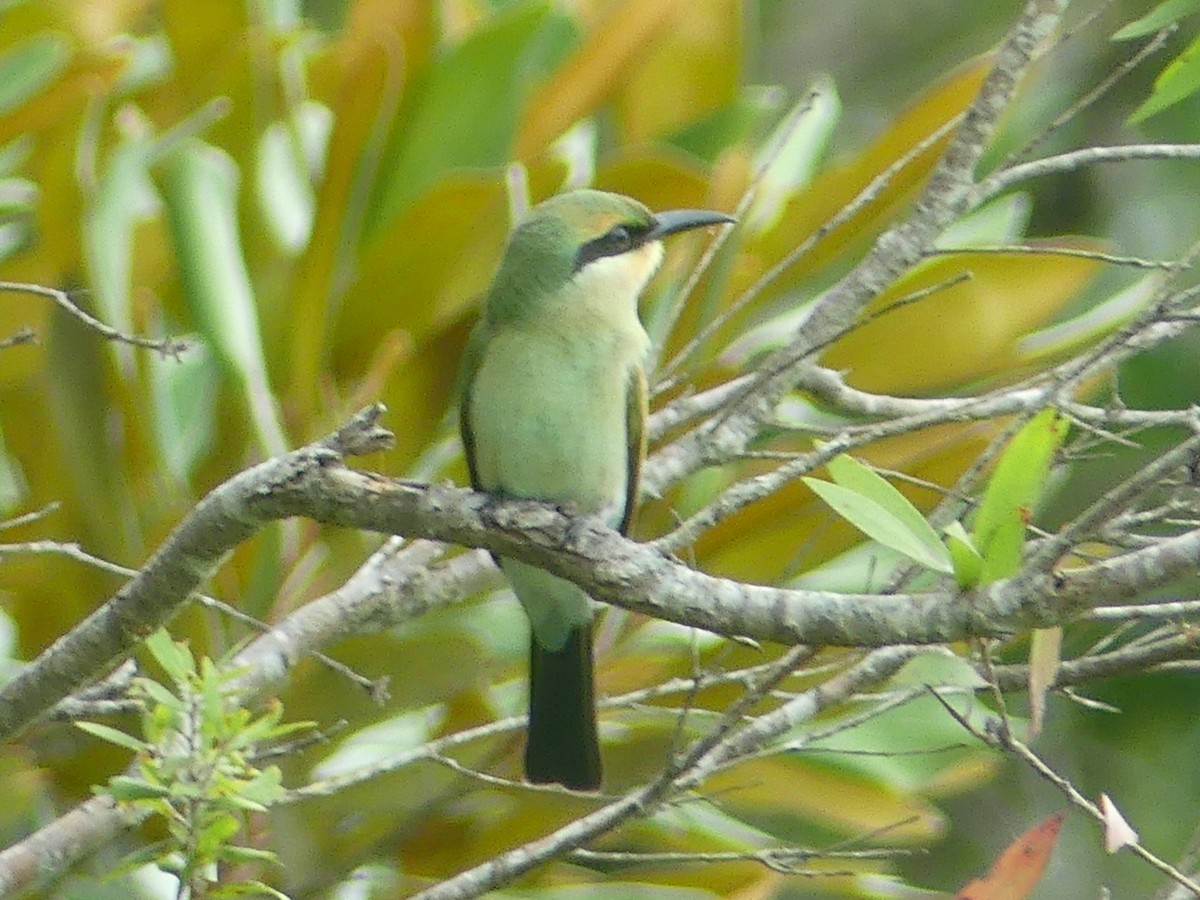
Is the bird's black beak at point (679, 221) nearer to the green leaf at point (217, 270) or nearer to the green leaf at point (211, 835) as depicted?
the green leaf at point (217, 270)

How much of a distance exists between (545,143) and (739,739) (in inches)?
60.6

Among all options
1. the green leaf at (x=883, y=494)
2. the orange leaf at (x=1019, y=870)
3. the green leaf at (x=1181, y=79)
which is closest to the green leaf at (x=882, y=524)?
the green leaf at (x=883, y=494)

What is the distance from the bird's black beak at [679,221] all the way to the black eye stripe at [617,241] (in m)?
0.01

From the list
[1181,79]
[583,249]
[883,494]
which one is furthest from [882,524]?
[583,249]

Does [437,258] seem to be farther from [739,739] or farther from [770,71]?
[770,71]

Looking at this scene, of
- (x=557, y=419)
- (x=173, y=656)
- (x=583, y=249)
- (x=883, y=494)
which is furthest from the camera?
(x=583, y=249)

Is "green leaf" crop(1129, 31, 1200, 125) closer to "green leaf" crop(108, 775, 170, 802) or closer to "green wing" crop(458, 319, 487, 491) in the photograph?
"green wing" crop(458, 319, 487, 491)

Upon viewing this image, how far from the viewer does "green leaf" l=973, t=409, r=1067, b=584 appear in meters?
1.36

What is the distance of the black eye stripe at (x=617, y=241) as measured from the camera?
2.36 metres

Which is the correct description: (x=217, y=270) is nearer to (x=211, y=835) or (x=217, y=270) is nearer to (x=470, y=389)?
(x=470, y=389)

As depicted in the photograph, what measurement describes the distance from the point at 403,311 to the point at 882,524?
5.25ft

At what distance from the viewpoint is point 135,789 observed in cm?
142

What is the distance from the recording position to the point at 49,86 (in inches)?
114

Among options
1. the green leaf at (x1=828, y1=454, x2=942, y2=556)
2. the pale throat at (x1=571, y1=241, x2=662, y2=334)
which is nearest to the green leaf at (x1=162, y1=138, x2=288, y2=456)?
the pale throat at (x1=571, y1=241, x2=662, y2=334)
